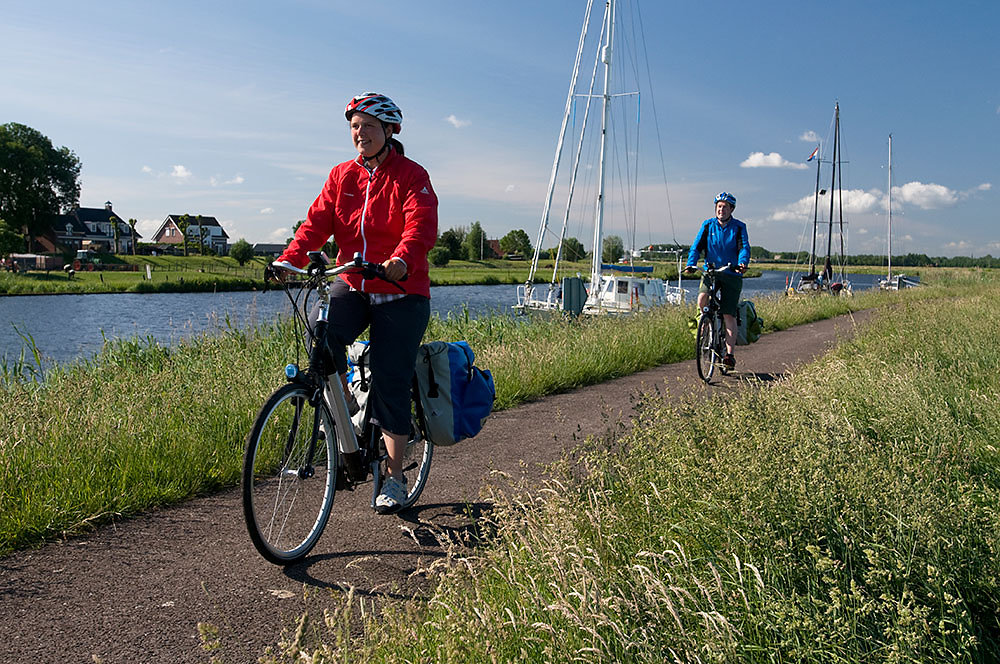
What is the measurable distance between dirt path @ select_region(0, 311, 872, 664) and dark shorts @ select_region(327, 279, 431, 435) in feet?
2.38

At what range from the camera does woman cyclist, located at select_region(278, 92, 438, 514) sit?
3.60 meters

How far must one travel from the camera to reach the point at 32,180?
71.6m

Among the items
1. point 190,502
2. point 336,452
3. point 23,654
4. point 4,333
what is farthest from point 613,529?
point 4,333

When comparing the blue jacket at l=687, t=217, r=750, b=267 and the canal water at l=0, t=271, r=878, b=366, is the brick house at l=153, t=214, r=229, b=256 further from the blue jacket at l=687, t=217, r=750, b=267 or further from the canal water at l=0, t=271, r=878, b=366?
the blue jacket at l=687, t=217, r=750, b=267

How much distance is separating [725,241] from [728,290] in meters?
0.63

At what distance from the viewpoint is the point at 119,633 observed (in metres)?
2.71

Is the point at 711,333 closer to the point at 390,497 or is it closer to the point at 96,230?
the point at 390,497

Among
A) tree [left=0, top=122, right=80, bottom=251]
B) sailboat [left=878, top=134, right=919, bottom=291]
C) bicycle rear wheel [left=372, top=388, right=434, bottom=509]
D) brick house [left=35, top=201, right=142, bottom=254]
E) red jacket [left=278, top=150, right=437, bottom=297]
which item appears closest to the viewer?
red jacket [left=278, top=150, right=437, bottom=297]

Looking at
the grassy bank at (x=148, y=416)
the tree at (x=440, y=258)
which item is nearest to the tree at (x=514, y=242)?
the tree at (x=440, y=258)

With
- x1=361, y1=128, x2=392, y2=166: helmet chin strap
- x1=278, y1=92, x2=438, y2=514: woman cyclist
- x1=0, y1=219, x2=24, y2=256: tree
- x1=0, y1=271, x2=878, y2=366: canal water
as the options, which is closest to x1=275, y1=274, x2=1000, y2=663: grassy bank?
x1=278, y1=92, x2=438, y2=514: woman cyclist

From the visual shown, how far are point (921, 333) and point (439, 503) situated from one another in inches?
263

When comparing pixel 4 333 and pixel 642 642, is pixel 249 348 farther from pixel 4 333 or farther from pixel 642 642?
pixel 4 333

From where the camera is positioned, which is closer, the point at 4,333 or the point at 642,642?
the point at 642,642

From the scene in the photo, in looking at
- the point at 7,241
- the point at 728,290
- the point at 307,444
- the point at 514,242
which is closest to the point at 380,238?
the point at 307,444
